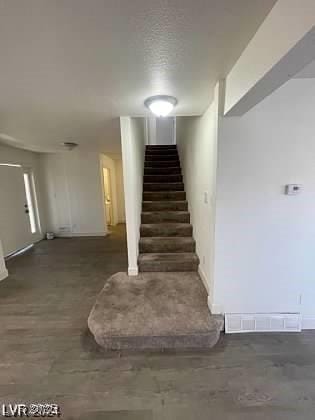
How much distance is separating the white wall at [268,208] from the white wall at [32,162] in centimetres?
431

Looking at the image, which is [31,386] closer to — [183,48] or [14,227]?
[183,48]

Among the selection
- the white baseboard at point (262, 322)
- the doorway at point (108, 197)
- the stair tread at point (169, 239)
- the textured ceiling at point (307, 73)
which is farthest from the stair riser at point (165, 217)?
the doorway at point (108, 197)

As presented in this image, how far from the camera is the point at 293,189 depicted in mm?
1930

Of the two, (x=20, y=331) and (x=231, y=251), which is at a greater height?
(x=231, y=251)

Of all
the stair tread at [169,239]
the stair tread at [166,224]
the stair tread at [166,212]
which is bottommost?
the stair tread at [169,239]

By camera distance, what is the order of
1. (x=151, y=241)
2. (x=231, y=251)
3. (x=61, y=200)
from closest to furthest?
(x=231, y=251) < (x=151, y=241) < (x=61, y=200)

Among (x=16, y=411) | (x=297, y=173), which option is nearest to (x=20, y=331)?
(x=16, y=411)

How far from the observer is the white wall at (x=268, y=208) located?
1864 mm

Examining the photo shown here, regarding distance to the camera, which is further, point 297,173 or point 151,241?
point 151,241

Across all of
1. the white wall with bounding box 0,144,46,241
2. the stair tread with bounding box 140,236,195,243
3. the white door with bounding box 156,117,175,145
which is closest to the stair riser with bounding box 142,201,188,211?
the stair tread with bounding box 140,236,195,243

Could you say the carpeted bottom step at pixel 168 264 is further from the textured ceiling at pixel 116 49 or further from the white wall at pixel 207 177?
the textured ceiling at pixel 116 49

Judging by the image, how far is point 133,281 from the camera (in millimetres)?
2908

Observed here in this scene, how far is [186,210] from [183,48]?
2.87 metres

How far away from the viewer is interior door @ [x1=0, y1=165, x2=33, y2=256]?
4160mm
